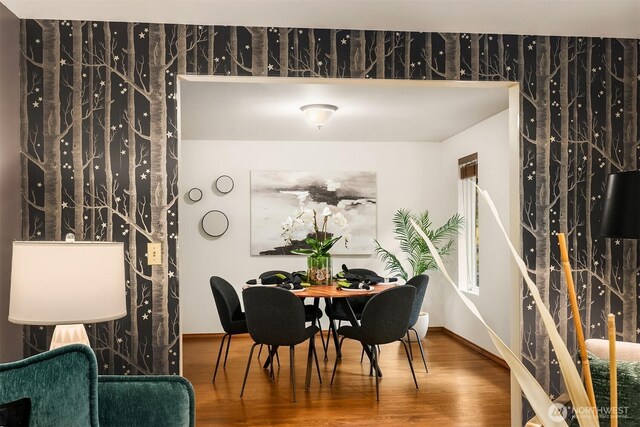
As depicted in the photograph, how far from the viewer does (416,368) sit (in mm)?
5246

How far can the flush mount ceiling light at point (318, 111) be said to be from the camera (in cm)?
495

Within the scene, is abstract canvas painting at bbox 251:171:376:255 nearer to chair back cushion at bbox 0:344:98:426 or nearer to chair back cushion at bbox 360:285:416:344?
chair back cushion at bbox 360:285:416:344

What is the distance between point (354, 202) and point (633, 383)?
17.0 feet

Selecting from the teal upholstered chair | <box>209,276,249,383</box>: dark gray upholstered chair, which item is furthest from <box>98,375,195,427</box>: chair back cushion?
<box>209,276,249,383</box>: dark gray upholstered chair

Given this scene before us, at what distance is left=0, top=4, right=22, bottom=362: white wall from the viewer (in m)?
2.71

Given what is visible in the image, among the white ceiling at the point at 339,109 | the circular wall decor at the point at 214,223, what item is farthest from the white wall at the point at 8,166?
the circular wall decor at the point at 214,223

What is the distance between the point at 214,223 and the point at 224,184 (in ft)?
1.69

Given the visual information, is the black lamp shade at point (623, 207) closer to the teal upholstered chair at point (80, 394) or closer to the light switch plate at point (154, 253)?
the teal upholstered chair at point (80, 394)

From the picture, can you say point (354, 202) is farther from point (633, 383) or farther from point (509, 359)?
point (509, 359)

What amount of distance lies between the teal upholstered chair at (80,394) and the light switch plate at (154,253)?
1.06 metres

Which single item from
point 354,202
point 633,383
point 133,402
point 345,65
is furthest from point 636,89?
point 354,202

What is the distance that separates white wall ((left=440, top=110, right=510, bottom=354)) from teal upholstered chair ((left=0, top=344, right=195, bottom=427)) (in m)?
3.72

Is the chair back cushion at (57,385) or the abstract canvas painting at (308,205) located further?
the abstract canvas painting at (308,205)

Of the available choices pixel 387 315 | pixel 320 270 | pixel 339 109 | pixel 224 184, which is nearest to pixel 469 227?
pixel 339 109
